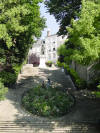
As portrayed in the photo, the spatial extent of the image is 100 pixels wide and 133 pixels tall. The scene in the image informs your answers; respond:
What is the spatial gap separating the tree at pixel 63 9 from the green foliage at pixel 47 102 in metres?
7.00

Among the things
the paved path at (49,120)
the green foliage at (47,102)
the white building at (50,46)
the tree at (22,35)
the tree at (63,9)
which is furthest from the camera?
the white building at (50,46)

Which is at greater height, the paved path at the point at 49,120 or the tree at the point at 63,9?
the tree at the point at 63,9

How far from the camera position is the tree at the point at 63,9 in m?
15.7

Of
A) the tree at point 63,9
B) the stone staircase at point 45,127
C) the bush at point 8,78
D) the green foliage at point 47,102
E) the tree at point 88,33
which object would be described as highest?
the tree at point 63,9

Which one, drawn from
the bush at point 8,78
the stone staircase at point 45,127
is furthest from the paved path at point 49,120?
the bush at point 8,78

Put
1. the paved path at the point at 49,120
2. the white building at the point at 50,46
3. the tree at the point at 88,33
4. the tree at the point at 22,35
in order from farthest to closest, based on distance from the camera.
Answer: the white building at the point at 50,46 < the tree at the point at 22,35 < the paved path at the point at 49,120 < the tree at the point at 88,33

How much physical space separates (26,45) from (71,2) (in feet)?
25.9

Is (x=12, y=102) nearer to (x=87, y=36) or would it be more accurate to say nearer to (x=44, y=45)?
(x=87, y=36)

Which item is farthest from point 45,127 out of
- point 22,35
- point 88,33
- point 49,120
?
point 22,35

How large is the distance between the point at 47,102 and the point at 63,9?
30.7 feet

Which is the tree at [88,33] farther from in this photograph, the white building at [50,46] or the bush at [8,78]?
the white building at [50,46]

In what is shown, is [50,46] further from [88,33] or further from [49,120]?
[88,33]

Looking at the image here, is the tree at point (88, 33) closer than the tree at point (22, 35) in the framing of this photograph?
Yes

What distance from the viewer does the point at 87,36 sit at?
927 centimetres
